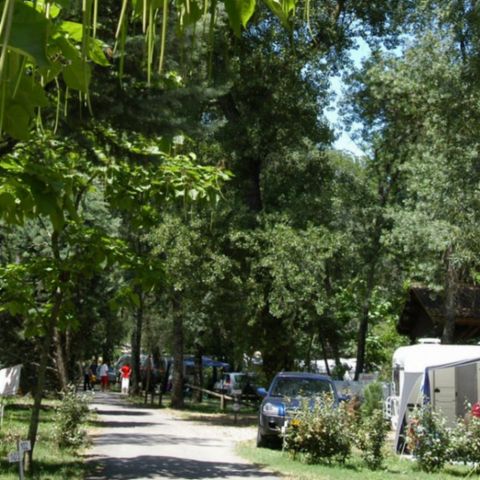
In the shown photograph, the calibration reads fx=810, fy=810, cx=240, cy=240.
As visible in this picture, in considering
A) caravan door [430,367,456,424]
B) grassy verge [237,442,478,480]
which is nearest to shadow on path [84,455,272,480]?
grassy verge [237,442,478,480]

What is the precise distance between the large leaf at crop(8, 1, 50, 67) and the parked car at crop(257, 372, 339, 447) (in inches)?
579

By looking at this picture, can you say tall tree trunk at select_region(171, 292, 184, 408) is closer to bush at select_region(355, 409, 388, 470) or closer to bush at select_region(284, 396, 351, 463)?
bush at select_region(284, 396, 351, 463)

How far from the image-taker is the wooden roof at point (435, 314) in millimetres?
29656

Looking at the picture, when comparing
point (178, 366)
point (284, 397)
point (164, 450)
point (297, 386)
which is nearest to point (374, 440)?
point (284, 397)

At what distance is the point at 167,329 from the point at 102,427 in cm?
2672

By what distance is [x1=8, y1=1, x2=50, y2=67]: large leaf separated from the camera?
3.81 ft

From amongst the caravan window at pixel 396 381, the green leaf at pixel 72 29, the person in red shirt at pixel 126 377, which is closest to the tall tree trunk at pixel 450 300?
the caravan window at pixel 396 381

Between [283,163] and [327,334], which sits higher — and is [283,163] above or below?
above

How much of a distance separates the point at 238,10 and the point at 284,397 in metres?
15.8

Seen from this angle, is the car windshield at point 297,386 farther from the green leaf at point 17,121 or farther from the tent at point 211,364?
the tent at point 211,364

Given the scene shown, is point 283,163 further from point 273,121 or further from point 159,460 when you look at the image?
point 159,460

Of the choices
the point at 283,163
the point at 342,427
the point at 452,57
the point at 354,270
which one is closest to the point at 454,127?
the point at 452,57

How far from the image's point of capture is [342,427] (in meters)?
14.8

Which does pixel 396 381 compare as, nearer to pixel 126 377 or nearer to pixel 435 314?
pixel 435 314
